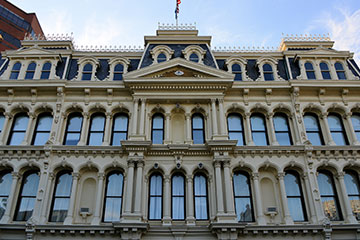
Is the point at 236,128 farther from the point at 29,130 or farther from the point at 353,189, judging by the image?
the point at 29,130

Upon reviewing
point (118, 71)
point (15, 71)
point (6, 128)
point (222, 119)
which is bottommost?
point (6, 128)

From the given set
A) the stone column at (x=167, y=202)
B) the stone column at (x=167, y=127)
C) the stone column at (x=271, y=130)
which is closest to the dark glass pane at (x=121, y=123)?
the stone column at (x=167, y=127)

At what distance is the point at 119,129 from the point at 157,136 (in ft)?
8.32

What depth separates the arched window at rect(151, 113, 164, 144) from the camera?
66.7 feet

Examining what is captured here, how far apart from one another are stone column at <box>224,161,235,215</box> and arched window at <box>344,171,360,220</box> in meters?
6.86

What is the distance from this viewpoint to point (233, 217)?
1689 cm

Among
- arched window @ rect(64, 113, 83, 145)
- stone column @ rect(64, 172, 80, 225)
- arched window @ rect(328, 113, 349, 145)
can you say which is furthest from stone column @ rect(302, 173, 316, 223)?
arched window @ rect(64, 113, 83, 145)

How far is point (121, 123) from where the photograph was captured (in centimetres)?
2123

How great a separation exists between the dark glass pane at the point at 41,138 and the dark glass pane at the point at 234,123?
11503 millimetres

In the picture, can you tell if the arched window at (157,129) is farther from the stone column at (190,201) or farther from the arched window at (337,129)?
the arched window at (337,129)

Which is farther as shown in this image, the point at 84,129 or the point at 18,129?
the point at 18,129

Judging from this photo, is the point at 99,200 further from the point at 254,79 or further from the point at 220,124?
the point at 254,79

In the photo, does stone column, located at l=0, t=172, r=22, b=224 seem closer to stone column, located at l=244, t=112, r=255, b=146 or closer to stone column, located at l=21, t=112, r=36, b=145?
stone column, located at l=21, t=112, r=36, b=145

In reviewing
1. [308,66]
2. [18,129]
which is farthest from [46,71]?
[308,66]
